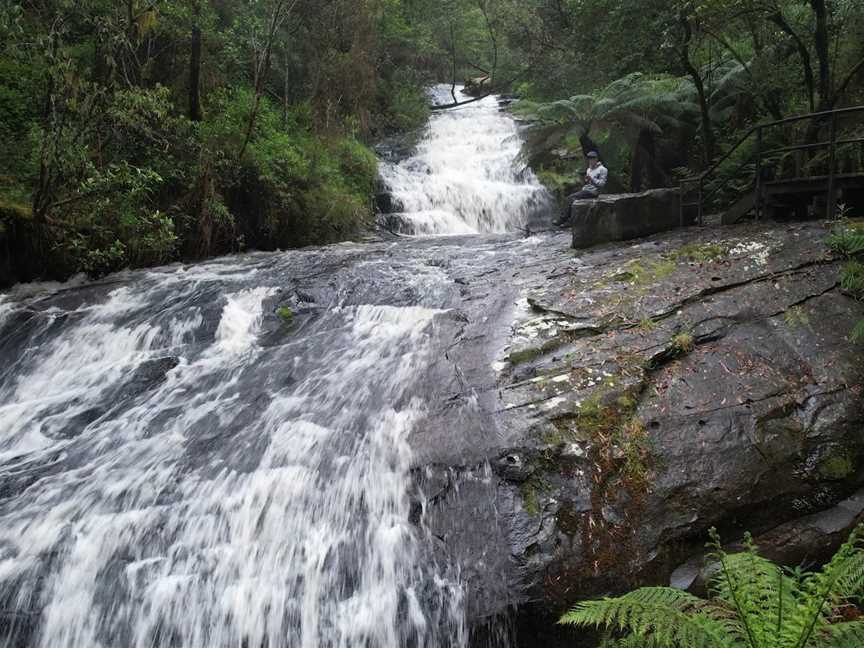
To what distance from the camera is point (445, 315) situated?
22.5 ft

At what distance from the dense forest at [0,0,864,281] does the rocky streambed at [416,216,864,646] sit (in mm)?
6076

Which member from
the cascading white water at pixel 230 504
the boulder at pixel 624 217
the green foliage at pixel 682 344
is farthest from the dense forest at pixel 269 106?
the green foliage at pixel 682 344

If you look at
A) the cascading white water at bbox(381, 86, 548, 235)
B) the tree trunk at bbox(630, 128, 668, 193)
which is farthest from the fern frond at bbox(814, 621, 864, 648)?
the cascading white water at bbox(381, 86, 548, 235)

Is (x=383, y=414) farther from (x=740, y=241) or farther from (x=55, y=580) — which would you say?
(x=740, y=241)

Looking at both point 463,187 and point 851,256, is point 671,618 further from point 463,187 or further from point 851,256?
point 463,187

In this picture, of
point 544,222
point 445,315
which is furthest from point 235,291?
point 544,222

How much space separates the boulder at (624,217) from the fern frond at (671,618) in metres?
6.78

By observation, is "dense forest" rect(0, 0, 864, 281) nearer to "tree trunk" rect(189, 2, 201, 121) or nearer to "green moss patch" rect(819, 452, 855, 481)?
"tree trunk" rect(189, 2, 201, 121)

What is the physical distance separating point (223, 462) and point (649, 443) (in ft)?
11.4

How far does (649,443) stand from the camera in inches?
171

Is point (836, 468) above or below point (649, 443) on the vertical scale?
below

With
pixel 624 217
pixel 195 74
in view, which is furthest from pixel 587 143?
pixel 195 74

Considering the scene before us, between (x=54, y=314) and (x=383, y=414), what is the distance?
5.76 metres

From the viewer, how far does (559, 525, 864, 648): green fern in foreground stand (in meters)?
2.62
